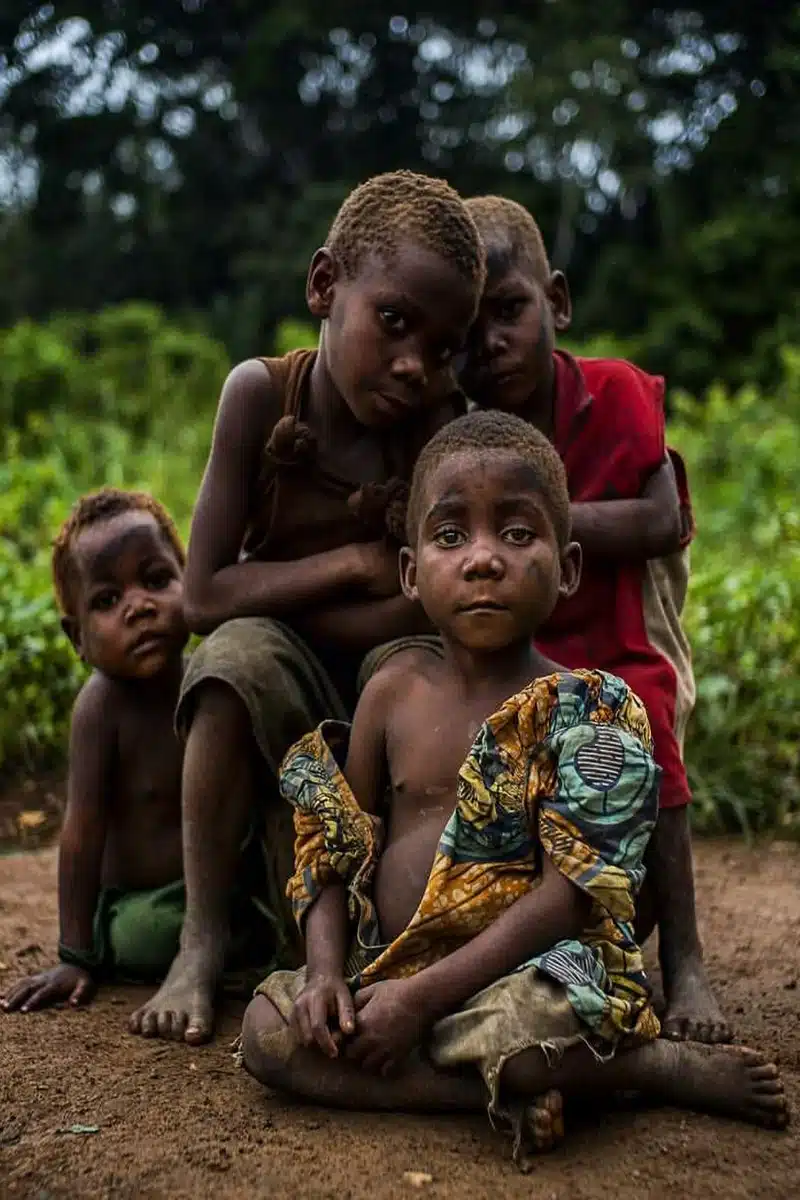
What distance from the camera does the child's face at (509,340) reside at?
2723mm

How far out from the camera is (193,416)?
11.4m

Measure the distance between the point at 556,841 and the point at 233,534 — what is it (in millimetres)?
985

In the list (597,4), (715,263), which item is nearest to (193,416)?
(715,263)

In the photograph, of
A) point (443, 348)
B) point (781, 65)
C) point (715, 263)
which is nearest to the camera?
point (443, 348)

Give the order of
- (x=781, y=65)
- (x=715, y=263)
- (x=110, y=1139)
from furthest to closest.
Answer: (x=715, y=263) → (x=781, y=65) → (x=110, y=1139)

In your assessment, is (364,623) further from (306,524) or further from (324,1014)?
(324,1014)

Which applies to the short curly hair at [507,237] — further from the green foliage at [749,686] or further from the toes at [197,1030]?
the green foliage at [749,686]

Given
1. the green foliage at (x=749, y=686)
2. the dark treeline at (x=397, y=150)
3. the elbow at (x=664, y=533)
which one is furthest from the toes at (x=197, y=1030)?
the dark treeline at (x=397, y=150)

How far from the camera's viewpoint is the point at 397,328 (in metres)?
2.53

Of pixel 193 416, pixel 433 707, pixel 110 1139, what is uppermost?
pixel 193 416

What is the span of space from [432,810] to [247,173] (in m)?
18.8

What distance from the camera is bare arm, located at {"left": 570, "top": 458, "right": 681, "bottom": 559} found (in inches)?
105

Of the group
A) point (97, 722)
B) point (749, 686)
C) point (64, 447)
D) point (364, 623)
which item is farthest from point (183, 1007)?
point (64, 447)

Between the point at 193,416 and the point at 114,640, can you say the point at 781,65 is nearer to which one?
the point at 193,416
